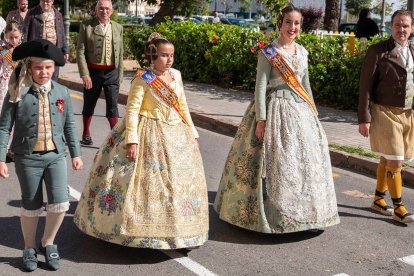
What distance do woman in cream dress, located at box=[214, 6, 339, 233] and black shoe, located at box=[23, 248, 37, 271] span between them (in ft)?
5.20

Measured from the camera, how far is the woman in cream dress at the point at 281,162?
525 cm

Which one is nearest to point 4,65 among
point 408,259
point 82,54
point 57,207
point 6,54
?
point 6,54

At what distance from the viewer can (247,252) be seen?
5.12 meters

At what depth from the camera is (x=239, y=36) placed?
13.8 metres

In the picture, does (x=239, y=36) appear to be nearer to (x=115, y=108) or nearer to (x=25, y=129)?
(x=115, y=108)

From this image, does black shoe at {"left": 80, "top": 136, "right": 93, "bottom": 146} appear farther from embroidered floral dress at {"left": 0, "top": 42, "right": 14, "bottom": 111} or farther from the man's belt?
embroidered floral dress at {"left": 0, "top": 42, "right": 14, "bottom": 111}

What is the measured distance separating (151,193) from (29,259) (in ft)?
3.09

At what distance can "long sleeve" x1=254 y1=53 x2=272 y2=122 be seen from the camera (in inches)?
209

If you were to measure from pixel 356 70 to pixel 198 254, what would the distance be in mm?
6895

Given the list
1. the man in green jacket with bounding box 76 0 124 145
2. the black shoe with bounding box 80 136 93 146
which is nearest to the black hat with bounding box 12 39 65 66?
the man in green jacket with bounding box 76 0 124 145

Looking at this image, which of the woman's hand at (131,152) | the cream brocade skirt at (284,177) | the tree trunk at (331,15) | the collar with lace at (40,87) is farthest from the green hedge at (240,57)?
the tree trunk at (331,15)

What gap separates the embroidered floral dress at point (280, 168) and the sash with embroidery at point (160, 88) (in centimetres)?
76

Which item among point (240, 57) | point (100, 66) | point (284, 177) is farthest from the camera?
point (240, 57)

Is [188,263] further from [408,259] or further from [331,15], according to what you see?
[331,15]
